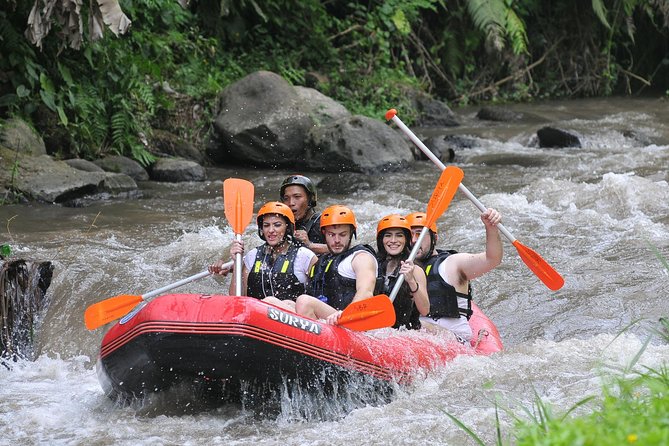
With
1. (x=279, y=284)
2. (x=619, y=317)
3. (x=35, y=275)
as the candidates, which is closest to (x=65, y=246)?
(x=35, y=275)

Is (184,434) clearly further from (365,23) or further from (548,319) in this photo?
(365,23)

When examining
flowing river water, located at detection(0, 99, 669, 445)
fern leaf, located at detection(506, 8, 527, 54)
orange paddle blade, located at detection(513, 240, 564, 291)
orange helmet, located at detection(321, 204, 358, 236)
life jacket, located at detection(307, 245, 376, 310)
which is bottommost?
flowing river water, located at detection(0, 99, 669, 445)

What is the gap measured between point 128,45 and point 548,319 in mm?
6751

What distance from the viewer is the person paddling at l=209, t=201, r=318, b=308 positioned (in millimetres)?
5250

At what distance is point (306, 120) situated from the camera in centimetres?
1145

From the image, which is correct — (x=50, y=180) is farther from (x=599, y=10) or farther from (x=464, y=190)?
(x=599, y=10)

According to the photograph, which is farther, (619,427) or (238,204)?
(238,204)

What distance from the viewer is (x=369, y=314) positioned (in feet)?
14.8

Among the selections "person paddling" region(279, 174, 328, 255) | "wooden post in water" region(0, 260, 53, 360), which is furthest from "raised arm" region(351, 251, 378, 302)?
"wooden post in water" region(0, 260, 53, 360)

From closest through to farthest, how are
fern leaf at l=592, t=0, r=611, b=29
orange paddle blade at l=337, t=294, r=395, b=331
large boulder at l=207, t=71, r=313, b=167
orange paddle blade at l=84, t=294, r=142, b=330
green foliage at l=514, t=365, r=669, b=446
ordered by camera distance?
green foliage at l=514, t=365, r=669, b=446 → orange paddle blade at l=337, t=294, r=395, b=331 → orange paddle blade at l=84, t=294, r=142, b=330 → large boulder at l=207, t=71, r=313, b=167 → fern leaf at l=592, t=0, r=611, b=29

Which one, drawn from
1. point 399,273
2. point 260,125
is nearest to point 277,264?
point 399,273

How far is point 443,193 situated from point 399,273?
0.77 m

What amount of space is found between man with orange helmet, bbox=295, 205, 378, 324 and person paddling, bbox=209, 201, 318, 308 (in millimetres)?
83

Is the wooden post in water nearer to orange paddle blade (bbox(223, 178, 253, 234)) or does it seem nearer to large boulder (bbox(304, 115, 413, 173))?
orange paddle blade (bbox(223, 178, 253, 234))
